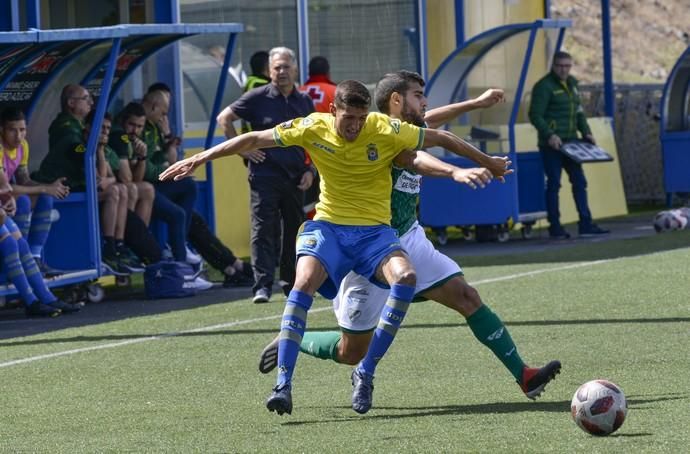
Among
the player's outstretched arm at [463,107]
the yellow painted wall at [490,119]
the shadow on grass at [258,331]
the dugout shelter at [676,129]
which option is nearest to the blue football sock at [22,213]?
the shadow on grass at [258,331]

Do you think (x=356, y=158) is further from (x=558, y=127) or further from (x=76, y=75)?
(x=558, y=127)

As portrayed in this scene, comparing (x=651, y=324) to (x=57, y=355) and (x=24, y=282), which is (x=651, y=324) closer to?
(x=57, y=355)

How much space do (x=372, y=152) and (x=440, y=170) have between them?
0.41 metres

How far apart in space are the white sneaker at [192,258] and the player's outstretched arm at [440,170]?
7296mm

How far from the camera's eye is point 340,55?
20656 millimetres

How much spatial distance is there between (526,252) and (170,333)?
656 centimetres

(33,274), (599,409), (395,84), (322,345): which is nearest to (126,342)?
(33,274)

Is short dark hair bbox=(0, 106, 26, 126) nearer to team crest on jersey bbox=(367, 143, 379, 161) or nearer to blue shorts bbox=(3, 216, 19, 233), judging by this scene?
blue shorts bbox=(3, 216, 19, 233)

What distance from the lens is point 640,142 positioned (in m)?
24.9

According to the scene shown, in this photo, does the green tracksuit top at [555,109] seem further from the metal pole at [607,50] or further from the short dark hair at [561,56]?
the metal pole at [607,50]

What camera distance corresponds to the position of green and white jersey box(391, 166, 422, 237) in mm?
8633

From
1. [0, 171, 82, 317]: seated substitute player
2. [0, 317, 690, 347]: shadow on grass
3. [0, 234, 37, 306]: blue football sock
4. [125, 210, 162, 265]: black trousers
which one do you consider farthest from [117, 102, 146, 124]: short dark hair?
[0, 317, 690, 347]: shadow on grass

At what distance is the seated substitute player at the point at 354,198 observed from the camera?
26.3 ft

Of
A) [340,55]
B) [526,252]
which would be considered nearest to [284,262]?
[526,252]
